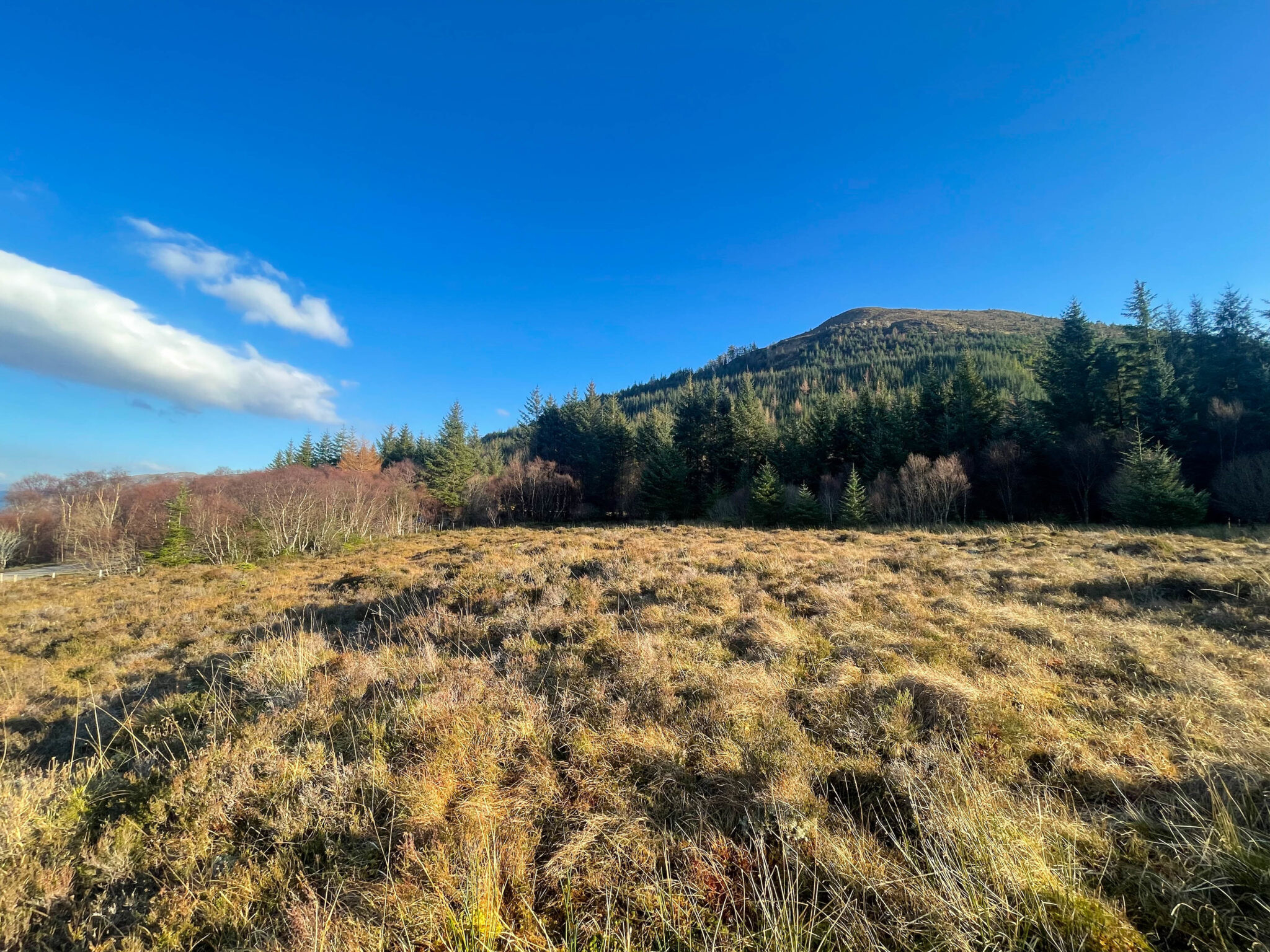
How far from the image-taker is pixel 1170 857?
235 cm

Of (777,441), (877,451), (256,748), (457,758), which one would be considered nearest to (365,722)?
(256,748)

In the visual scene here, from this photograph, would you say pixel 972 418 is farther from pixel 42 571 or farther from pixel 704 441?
pixel 42 571

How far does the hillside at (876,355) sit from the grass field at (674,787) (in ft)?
190

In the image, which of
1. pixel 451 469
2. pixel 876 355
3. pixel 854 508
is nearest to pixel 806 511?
pixel 854 508

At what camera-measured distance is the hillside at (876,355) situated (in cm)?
8244

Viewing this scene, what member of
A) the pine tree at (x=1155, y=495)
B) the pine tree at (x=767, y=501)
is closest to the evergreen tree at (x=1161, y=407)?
the pine tree at (x=1155, y=495)

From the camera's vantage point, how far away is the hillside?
270ft

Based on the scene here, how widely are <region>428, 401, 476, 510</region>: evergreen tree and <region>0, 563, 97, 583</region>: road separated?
77.0 ft

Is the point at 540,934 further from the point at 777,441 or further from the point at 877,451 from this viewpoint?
the point at 777,441

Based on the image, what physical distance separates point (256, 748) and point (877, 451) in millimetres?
38929

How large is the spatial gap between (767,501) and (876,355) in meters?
99.8

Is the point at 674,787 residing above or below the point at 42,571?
above

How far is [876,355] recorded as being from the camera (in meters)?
109

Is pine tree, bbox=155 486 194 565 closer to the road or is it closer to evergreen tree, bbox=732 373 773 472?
the road
